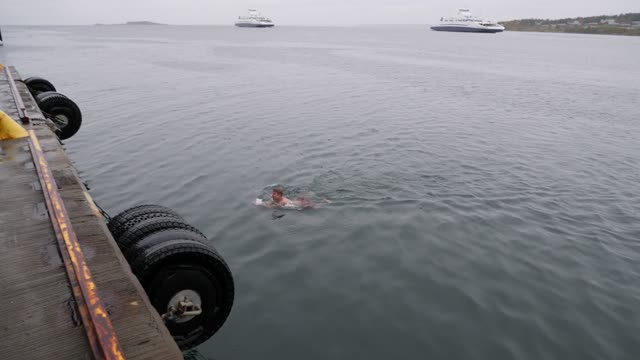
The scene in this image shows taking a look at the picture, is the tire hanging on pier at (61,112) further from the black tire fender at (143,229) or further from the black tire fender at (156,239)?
the black tire fender at (156,239)

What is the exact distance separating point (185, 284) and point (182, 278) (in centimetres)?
11

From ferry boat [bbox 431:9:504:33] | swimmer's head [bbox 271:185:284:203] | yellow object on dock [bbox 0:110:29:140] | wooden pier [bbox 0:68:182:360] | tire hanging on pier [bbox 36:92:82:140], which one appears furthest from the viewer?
ferry boat [bbox 431:9:504:33]

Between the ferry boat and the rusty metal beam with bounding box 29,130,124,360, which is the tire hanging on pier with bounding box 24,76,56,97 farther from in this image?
the ferry boat

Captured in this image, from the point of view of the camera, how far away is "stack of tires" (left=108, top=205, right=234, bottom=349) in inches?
213

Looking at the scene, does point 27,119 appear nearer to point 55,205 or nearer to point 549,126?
point 55,205

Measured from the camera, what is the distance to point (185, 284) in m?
5.58

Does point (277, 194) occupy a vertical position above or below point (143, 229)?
below

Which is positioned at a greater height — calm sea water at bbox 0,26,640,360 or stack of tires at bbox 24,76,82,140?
stack of tires at bbox 24,76,82,140

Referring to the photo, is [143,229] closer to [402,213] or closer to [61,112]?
[402,213]

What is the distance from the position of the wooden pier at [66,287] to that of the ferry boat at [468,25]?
629 feet

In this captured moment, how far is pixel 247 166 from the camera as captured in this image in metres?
16.2

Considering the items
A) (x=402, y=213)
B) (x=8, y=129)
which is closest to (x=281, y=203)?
(x=402, y=213)

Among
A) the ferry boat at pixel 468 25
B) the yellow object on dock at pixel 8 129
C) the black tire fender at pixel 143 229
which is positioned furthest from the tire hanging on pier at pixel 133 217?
the ferry boat at pixel 468 25

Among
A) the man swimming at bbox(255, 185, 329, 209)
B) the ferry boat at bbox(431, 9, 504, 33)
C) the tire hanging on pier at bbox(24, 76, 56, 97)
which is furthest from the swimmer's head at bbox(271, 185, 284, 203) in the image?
the ferry boat at bbox(431, 9, 504, 33)
